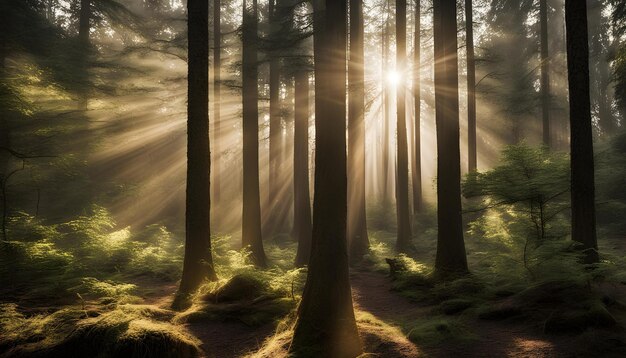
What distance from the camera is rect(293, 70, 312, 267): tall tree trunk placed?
608 inches

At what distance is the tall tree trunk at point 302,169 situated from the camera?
15453 millimetres

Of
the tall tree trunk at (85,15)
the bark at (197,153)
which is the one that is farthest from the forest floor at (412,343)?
the tall tree trunk at (85,15)

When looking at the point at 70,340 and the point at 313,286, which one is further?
the point at 313,286

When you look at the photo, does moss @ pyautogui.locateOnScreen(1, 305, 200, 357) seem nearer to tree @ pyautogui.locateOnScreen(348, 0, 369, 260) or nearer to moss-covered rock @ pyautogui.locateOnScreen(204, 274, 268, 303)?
moss-covered rock @ pyautogui.locateOnScreen(204, 274, 268, 303)

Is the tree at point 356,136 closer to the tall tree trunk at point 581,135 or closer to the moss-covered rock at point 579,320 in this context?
the tall tree trunk at point 581,135

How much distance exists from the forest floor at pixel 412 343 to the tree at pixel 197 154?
1.18 metres

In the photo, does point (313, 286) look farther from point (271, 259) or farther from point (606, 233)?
point (606, 233)

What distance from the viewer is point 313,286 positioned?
662cm

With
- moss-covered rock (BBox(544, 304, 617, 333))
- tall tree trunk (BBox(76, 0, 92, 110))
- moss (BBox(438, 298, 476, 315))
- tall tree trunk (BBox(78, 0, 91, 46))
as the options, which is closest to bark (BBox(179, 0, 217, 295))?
moss (BBox(438, 298, 476, 315))

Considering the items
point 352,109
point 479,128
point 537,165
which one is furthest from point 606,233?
point 479,128

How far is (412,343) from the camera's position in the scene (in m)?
6.43

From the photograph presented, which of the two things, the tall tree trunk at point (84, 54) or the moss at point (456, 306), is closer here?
the moss at point (456, 306)

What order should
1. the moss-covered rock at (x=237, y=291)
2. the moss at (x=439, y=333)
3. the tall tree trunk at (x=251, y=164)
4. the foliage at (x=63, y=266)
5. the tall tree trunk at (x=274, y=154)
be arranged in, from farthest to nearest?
1. the tall tree trunk at (x=274, y=154)
2. the tall tree trunk at (x=251, y=164)
3. the moss-covered rock at (x=237, y=291)
4. the foliage at (x=63, y=266)
5. the moss at (x=439, y=333)

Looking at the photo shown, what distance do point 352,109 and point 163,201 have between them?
20.2 metres
